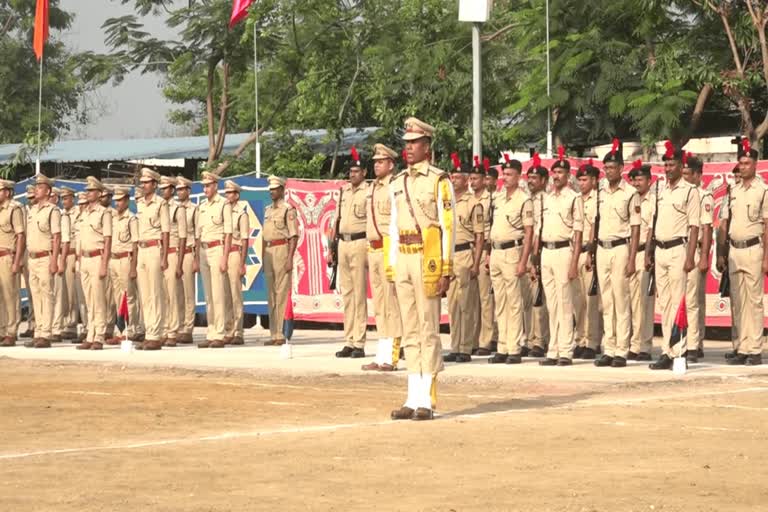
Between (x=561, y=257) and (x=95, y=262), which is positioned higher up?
(x=561, y=257)

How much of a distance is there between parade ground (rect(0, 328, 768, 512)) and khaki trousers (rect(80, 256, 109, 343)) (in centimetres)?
342

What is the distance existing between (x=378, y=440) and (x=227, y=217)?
10.2 m

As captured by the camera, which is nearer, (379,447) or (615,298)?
(379,447)

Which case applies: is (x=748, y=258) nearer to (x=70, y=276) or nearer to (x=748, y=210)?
(x=748, y=210)

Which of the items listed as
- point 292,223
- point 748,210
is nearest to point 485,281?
point 748,210

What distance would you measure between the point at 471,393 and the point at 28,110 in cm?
3842

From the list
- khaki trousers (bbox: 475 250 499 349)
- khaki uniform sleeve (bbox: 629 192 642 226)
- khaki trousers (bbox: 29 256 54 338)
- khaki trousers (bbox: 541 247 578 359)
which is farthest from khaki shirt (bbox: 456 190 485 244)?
khaki trousers (bbox: 29 256 54 338)

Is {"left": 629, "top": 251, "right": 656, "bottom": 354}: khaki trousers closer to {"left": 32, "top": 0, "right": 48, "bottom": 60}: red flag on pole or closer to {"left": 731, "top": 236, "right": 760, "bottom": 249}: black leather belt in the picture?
{"left": 731, "top": 236, "right": 760, "bottom": 249}: black leather belt

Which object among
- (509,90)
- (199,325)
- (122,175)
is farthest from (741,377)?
(122,175)

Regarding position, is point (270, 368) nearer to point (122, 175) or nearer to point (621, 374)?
point (621, 374)

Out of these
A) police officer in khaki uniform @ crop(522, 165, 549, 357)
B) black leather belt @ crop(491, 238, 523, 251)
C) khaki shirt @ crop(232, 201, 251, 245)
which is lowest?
police officer in khaki uniform @ crop(522, 165, 549, 357)

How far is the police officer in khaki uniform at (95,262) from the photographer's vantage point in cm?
2089

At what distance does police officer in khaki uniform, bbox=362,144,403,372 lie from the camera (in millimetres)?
15742

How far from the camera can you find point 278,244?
20984 millimetres
